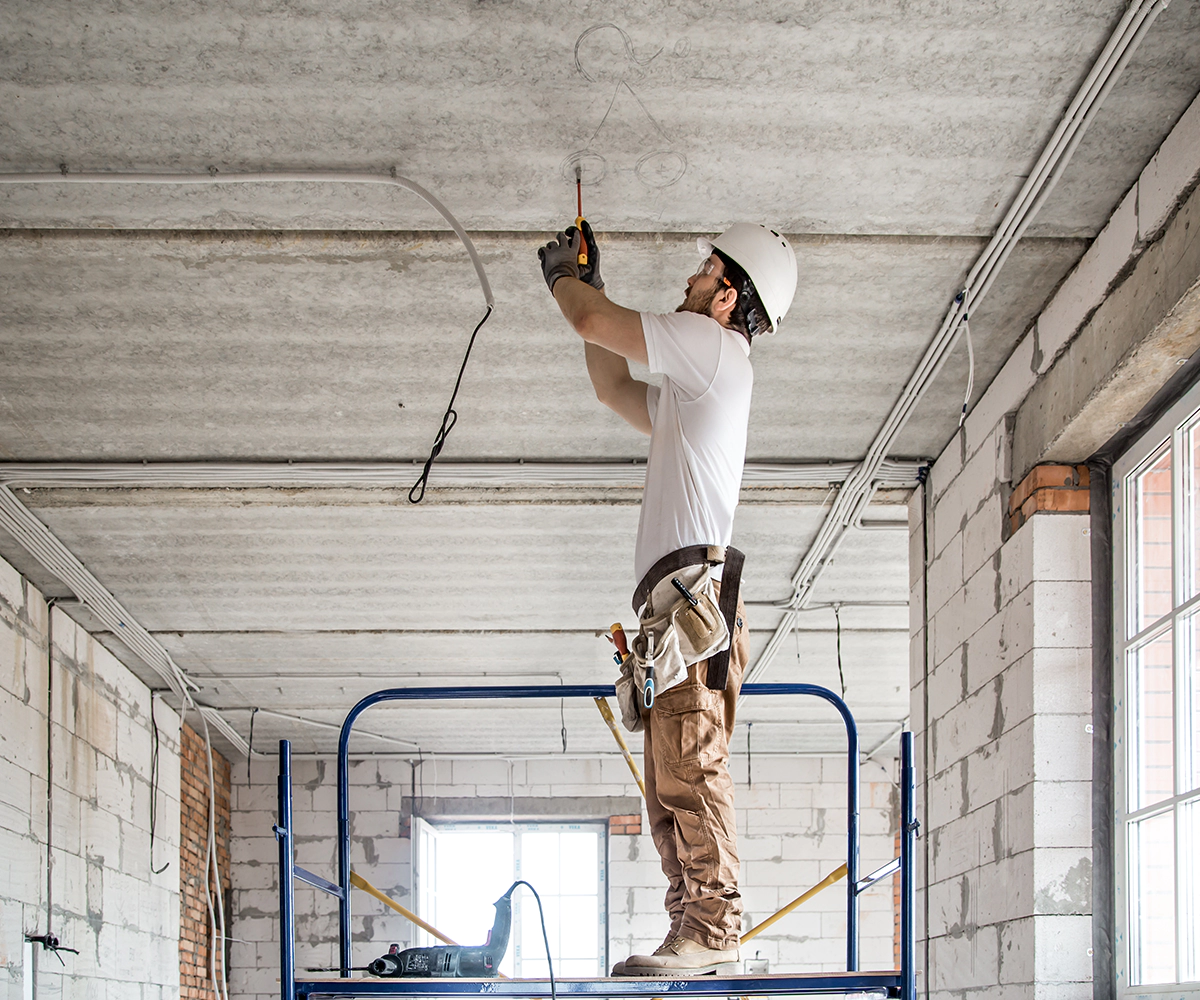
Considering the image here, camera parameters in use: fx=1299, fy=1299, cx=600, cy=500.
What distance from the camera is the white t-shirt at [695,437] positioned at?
287 cm

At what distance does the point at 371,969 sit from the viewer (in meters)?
3.16

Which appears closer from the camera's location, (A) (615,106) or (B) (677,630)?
(B) (677,630)

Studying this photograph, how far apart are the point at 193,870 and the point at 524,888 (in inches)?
105

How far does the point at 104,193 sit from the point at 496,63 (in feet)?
3.91

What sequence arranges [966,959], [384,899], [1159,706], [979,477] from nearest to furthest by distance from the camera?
1. [1159,706]
2. [966,959]
3. [384,899]
4. [979,477]

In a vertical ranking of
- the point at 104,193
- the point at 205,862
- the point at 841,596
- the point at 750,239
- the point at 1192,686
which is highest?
the point at 104,193

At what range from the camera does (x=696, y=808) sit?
283 centimetres

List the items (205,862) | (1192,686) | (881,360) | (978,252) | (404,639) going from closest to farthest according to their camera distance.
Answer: (1192,686) < (978,252) < (881,360) < (404,639) < (205,862)

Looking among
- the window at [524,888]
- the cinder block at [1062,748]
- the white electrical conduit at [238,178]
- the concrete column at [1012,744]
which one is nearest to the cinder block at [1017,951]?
the concrete column at [1012,744]

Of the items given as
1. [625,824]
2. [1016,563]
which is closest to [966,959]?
[1016,563]

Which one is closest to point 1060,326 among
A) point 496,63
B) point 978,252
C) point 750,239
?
point 978,252

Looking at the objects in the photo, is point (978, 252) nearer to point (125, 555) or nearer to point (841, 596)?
point (841, 596)

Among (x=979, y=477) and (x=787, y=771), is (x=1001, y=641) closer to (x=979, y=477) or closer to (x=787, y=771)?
(x=979, y=477)

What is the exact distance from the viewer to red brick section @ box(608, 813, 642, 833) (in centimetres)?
1088
